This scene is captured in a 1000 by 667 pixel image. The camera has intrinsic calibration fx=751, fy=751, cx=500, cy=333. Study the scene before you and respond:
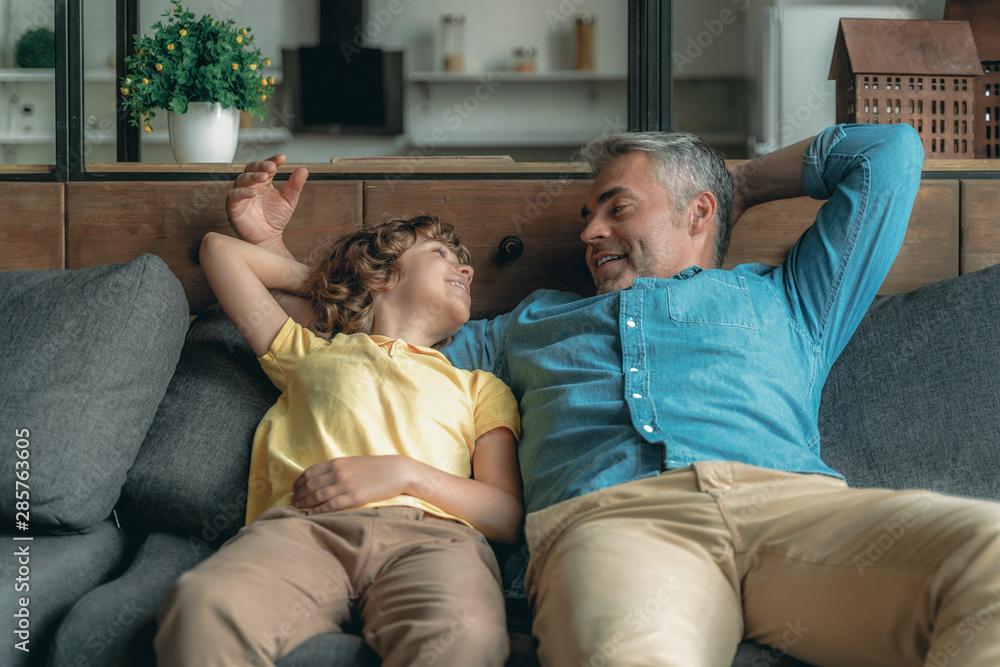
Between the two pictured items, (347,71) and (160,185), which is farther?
Answer: (347,71)

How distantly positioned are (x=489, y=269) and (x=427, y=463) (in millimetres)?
632

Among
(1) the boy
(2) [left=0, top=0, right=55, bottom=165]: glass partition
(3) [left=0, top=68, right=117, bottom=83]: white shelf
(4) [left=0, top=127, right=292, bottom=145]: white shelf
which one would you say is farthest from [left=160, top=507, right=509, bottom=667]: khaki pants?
(2) [left=0, top=0, right=55, bottom=165]: glass partition

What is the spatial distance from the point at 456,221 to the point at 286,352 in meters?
0.55

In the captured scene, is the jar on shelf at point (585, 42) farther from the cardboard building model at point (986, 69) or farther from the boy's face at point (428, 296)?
the boy's face at point (428, 296)

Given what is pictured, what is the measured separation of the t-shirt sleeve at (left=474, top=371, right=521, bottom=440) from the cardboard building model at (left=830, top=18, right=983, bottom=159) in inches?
43.9

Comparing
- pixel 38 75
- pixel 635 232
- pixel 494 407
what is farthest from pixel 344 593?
pixel 38 75

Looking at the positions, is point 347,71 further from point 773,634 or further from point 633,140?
point 773,634

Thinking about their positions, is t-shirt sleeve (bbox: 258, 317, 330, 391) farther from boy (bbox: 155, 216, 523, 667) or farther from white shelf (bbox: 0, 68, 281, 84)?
white shelf (bbox: 0, 68, 281, 84)

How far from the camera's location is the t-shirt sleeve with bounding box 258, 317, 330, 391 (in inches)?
53.3

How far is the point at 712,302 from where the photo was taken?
4.26ft

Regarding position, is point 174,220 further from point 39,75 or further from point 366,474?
point 39,75

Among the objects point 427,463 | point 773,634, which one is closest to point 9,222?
point 427,463

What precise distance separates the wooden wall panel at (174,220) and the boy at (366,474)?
0.17m

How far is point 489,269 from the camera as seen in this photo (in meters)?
1.73
